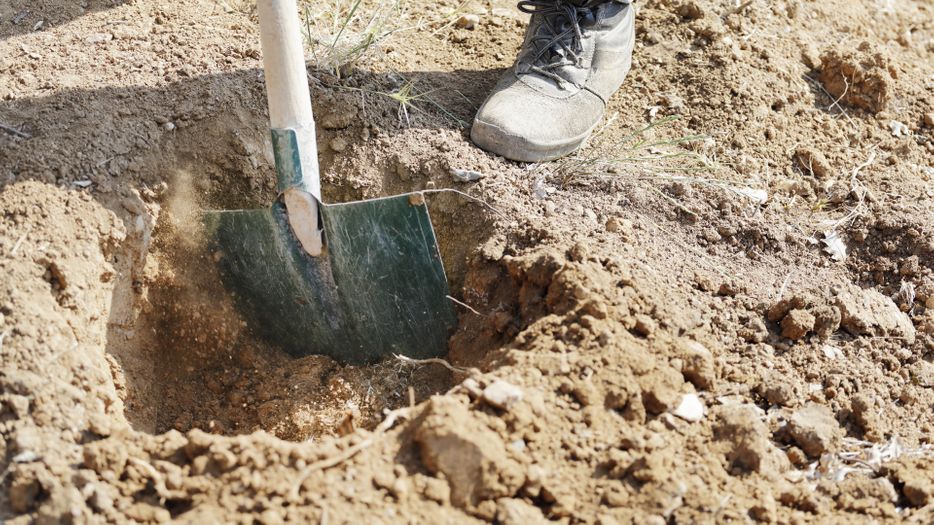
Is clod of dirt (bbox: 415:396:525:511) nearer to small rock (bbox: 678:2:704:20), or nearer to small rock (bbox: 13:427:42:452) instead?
small rock (bbox: 13:427:42:452)

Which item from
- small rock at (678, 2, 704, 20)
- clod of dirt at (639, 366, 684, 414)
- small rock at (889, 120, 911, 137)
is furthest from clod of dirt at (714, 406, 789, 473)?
small rock at (678, 2, 704, 20)

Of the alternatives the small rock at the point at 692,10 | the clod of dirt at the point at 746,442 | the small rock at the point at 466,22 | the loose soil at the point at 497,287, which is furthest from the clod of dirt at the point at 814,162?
the small rock at the point at 466,22

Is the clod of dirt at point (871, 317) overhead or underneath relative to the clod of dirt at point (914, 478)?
overhead

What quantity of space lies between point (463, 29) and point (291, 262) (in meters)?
1.30

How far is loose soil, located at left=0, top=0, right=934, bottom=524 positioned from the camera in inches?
73.0

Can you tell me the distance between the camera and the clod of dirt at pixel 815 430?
6.89ft

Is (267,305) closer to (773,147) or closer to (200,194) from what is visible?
(200,194)

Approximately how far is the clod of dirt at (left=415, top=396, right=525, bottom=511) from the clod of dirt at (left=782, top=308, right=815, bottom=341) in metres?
0.96

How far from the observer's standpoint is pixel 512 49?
332 cm

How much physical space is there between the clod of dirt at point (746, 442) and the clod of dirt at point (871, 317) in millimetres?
538

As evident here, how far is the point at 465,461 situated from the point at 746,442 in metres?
0.67

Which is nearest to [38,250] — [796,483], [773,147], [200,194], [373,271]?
[200,194]

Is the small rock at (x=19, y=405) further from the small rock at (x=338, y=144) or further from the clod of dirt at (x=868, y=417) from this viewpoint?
the clod of dirt at (x=868, y=417)

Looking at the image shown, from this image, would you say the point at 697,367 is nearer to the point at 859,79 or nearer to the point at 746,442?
the point at 746,442
